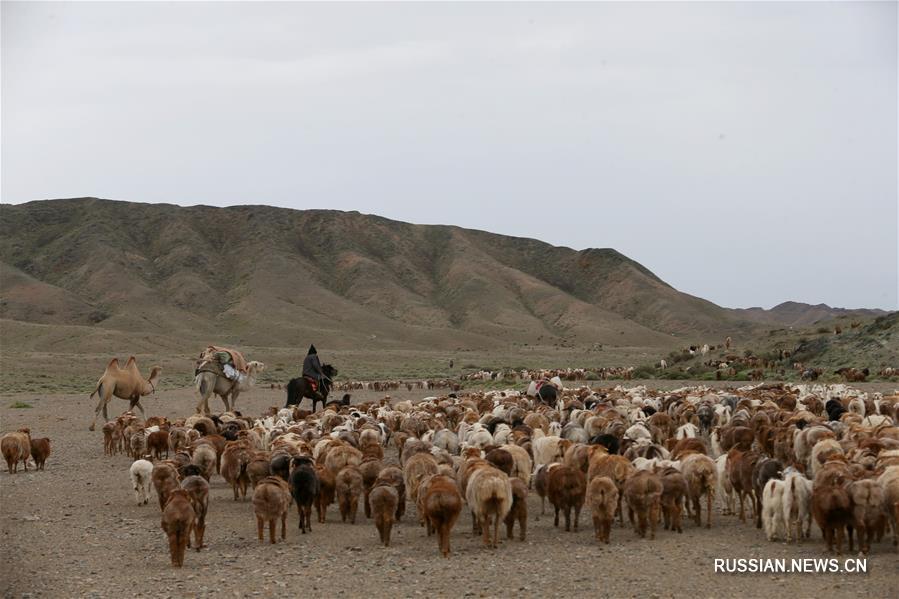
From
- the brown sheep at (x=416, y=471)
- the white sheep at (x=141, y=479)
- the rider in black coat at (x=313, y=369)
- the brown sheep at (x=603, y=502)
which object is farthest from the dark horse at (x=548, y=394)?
→ the brown sheep at (x=603, y=502)

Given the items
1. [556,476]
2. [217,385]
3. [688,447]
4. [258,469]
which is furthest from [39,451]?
[688,447]

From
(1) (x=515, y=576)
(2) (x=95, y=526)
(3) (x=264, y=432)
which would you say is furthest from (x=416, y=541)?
(3) (x=264, y=432)

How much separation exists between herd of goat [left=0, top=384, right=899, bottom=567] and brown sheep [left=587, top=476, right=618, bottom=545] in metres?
0.02

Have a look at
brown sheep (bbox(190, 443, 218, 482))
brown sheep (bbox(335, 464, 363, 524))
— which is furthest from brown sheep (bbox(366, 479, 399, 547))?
brown sheep (bbox(190, 443, 218, 482))

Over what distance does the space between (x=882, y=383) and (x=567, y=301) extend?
92800 mm

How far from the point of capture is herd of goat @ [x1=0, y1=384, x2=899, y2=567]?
34.0 ft

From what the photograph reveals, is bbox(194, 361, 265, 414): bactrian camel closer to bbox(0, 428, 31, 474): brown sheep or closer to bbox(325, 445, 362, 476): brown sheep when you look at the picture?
bbox(0, 428, 31, 474): brown sheep

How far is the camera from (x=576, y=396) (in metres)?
26.1

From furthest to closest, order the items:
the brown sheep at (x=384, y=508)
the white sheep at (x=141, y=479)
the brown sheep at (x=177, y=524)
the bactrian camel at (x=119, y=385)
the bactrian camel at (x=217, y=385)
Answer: the bactrian camel at (x=217, y=385) → the bactrian camel at (x=119, y=385) → the white sheep at (x=141, y=479) → the brown sheep at (x=384, y=508) → the brown sheep at (x=177, y=524)

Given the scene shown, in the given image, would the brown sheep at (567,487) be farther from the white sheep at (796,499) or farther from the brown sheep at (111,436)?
the brown sheep at (111,436)

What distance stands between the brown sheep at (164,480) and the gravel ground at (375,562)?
569 mm

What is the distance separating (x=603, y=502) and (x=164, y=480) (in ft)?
19.9

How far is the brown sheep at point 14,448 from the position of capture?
1734cm

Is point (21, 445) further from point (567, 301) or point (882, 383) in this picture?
point (567, 301)
